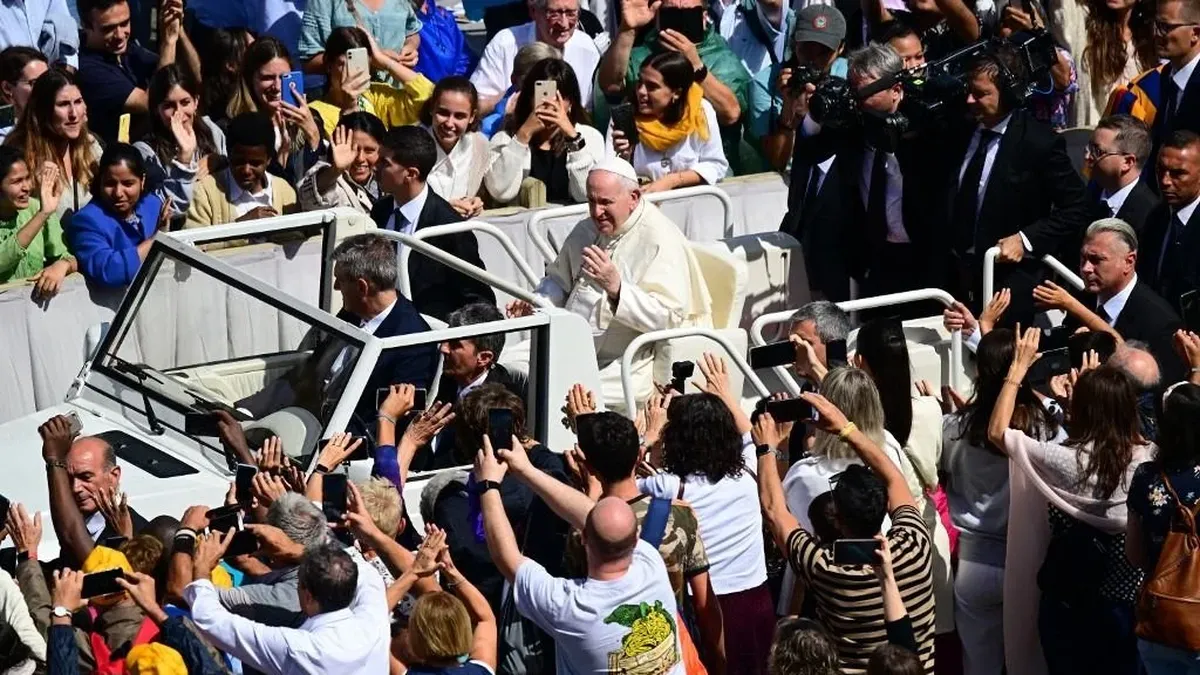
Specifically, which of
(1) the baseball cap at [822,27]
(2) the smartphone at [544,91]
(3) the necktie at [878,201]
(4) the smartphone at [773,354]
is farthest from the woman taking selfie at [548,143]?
(4) the smartphone at [773,354]

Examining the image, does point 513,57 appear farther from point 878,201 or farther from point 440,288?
point 440,288

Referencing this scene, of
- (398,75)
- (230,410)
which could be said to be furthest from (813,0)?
(230,410)

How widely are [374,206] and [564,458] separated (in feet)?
9.96

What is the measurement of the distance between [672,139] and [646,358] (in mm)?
2544

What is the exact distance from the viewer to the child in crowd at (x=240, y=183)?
478 inches

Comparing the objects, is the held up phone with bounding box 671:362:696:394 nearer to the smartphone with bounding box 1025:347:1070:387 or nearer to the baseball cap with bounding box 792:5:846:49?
the smartphone with bounding box 1025:347:1070:387

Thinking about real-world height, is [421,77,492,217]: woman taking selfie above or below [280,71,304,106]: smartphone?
below

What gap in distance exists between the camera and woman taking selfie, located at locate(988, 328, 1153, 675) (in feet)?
28.9

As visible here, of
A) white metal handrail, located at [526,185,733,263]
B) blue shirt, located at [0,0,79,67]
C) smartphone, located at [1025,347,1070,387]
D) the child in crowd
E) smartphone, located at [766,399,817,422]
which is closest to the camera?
smartphone, located at [766,399,817,422]

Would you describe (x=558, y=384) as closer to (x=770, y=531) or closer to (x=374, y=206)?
(x=770, y=531)

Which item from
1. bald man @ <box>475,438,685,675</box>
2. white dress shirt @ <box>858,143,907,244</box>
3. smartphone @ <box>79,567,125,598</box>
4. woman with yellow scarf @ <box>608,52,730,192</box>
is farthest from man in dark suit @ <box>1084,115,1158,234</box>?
smartphone @ <box>79,567,125,598</box>

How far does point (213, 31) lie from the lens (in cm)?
1337

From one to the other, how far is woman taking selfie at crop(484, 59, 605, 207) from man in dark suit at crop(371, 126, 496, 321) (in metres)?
0.91

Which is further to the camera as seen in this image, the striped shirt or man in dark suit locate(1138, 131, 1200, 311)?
man in dark suit locate(1138, 131, 1200, 311)
